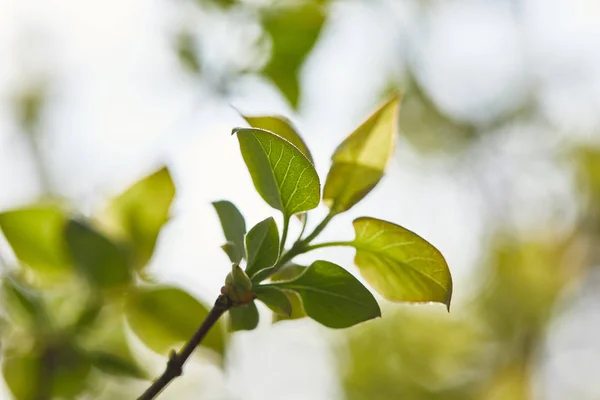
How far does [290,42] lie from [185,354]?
52 centimetres

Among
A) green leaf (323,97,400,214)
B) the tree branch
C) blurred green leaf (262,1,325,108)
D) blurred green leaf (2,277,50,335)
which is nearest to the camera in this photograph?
the tree branch

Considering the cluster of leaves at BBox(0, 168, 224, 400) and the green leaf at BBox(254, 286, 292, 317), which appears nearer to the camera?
the green leaf at BBox(254, 286, 292, 317)

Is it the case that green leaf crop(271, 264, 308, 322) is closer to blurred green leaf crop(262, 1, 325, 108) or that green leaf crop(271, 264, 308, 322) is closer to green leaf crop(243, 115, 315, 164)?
green leaf crop(243, 115, 315, 164)

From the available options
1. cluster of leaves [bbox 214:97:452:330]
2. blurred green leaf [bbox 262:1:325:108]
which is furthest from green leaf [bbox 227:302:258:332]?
blurred green leaf [bbox 262:1:325:108]

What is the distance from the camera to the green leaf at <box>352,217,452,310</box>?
410 millimetres

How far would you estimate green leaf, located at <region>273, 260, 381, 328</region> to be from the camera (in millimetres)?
390

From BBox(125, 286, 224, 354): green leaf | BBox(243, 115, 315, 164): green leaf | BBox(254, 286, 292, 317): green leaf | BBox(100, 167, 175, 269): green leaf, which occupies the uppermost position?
BBox(243, 115, 315, 164): green leaf

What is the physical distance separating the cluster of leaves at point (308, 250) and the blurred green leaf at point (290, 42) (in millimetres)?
331

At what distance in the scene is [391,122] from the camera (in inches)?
18.8

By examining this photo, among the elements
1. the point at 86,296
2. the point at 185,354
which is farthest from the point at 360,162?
the point at 86,296

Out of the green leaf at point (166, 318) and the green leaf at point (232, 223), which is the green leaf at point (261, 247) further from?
the green leaf at point (166, 318)

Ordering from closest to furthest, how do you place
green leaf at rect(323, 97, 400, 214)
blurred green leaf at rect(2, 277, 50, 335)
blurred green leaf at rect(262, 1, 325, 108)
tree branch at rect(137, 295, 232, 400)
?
tree branch at rect(137, 295, 232, 400) < green leaf at rect(323, 97, 400, 214) < blurred green leaf at rect(2, 277, 50, 335) < blurred green leaf at rect(262, 1, 325, 108)

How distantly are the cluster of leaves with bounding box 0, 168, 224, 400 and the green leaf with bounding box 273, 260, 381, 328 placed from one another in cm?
20

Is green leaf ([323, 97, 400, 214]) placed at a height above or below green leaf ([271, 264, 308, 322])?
above
